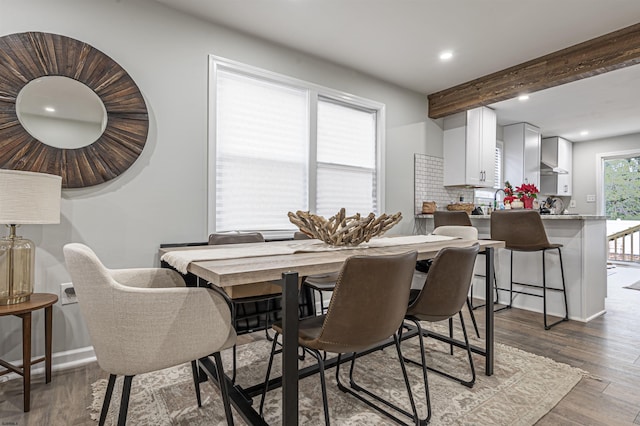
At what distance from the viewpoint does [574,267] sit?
317cm

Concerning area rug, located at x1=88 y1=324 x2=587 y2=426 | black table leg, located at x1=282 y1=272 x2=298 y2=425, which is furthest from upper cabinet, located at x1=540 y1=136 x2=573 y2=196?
black table leg, located at x1=282 y1=272 x2=298 y2=425

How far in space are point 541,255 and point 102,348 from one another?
3.71 metres

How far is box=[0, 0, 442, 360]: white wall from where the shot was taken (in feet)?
7.04

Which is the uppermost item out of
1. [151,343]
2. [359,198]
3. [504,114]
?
[504,114]

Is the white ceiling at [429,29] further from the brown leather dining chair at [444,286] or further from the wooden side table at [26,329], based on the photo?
the wooden side table at [26,329]

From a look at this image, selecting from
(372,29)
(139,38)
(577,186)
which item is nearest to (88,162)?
(139,38)

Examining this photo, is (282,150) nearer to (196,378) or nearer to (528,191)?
(196,378)

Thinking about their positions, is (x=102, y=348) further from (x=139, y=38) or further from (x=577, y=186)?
(x=577, y=186)

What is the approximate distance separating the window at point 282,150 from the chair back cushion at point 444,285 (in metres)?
1.78

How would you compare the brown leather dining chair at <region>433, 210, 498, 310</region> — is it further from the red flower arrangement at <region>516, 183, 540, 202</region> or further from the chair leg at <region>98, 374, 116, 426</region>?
the chair leg at <region>98, 374, 116, 426</region>

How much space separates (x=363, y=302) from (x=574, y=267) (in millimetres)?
2955

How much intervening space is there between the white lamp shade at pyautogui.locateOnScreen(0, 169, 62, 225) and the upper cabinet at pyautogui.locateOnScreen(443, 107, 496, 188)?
14.2ft

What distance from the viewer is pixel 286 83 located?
10.7 ft

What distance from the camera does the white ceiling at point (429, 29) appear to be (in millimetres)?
2604
